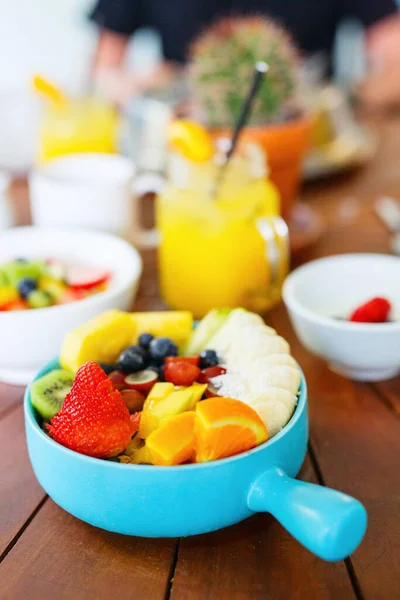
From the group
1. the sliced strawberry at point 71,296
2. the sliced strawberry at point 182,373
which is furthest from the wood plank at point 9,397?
the sliced strawberry at point 182,373

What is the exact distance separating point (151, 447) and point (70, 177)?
69cm

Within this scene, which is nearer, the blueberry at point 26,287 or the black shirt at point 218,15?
the blueberry at point 26,287

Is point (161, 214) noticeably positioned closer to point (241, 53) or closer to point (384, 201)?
point (241, 53)

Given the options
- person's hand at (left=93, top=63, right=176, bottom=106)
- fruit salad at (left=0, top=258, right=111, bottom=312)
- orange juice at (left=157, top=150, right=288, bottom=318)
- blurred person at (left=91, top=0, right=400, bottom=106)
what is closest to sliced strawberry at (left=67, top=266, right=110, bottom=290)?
fruit salad at (left=0, top=258, right=111, bottom=312)

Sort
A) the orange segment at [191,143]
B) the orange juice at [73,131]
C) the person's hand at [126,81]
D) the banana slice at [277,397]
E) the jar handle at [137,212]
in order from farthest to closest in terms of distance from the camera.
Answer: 1. the person's hand at [126,81]
2. the orange juice at [73,131]
3. the jar handle at [137,212]
4. the orange segment at [191,143]
5. the banana slice at [277,397]

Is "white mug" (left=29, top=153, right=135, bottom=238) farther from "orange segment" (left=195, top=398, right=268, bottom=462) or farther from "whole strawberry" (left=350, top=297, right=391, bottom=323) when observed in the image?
"orange segment" (left=195, top=398, right=268, bottom=462)

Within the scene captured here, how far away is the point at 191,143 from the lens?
82 centimetres

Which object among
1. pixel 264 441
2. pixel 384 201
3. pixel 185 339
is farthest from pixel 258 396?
pixel 384 201

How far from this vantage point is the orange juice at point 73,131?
1183 mm

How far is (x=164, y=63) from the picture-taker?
2.16 meters

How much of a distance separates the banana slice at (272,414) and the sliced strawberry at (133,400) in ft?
0.31

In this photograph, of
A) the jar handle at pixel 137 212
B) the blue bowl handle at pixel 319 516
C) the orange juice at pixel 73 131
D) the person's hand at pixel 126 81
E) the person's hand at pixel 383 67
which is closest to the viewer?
the blue bowl handle at pixel 319 516

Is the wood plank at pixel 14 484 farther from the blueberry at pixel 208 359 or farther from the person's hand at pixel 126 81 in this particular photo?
the person's hand at pixel 126 81

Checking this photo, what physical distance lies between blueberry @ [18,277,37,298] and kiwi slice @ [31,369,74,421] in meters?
0.19
